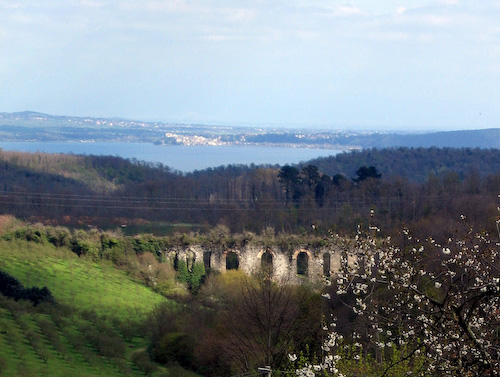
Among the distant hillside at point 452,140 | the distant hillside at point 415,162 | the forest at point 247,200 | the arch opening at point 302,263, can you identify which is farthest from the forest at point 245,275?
the distant hillside at point 452,140

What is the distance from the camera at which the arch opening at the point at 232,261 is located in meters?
34.3

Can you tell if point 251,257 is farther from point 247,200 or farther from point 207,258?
point 247,200

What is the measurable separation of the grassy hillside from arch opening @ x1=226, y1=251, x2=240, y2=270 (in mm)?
6208

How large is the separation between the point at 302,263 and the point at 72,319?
50.5 ft

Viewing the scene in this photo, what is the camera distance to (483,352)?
555cm

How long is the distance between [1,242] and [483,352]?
26759 millimetres

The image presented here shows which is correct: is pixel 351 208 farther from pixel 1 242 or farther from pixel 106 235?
pixel 1 242

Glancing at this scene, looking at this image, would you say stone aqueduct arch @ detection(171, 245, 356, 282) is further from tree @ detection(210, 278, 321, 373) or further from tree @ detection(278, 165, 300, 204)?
tree @ detection(210, 278, 321, 373)

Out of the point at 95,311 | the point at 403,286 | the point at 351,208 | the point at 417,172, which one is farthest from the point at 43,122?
the point at 403,286

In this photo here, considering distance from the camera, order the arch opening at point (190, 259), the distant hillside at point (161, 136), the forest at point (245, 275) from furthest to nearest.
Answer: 1. the distant hillside at point (161, 136)
2. the arch opening at point (190, 259)
3. the forest at point (245, 275)

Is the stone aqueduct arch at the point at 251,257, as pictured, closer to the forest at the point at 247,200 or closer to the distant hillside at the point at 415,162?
the forest at the point at 247,200

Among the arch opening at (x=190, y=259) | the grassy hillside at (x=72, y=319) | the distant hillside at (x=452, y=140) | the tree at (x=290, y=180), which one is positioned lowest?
the arch opening at (x=190, y=259)

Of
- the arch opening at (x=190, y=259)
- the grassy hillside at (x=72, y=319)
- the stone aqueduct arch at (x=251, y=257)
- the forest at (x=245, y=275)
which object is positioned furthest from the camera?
the stone aqueduct arch at (x=251, y=257)

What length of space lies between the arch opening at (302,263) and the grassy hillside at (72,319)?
8.91 m
